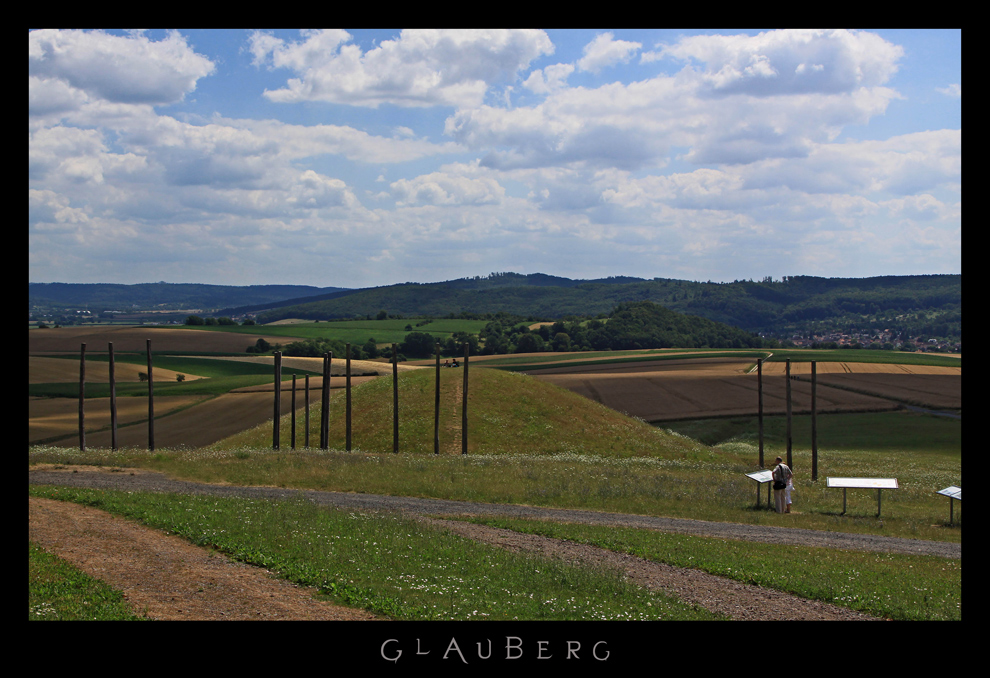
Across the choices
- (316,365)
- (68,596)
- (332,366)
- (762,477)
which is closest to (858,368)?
(332,366)

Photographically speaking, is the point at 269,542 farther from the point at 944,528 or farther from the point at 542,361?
the point at 542,361

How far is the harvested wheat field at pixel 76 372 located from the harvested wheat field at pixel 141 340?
13.7 metres

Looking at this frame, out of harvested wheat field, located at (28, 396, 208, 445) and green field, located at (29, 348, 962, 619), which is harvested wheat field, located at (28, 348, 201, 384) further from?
green field, located at (29, 348, 962, 619)

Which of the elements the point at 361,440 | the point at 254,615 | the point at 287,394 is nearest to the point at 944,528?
the point at 254,615

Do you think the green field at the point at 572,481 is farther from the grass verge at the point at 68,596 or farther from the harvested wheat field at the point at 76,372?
the harvested wheat field at the point at 76,372

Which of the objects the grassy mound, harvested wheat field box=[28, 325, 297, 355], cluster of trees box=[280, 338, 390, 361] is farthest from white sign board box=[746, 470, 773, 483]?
harvested wheat field box=[28, 325, 297, 355]

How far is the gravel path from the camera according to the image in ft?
51.5

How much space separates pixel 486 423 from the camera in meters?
61.2

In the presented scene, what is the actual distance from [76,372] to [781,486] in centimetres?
10807

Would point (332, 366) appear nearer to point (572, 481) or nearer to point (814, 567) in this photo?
point (572, 481)

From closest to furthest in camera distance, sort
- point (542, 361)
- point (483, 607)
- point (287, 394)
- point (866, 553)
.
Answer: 1. point (483, 607)
2. point (866, 553)
3. point (287, 394)
4. point (542, 361)

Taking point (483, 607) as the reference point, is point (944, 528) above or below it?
below

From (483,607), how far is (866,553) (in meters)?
14.9
